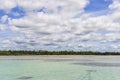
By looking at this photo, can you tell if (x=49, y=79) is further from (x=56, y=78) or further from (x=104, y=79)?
(x=104, y=79)

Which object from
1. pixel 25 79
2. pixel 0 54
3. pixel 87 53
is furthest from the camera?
pixel 87 53

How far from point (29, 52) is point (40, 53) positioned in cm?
287

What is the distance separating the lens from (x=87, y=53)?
6662 cm

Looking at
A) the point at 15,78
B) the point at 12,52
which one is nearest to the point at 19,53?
the point at 12,52

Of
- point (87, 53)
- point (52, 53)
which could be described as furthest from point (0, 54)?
point (87, 53)

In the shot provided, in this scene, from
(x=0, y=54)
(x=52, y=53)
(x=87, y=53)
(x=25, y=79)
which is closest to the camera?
(x=25, y=79)

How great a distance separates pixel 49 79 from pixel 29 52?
153ft

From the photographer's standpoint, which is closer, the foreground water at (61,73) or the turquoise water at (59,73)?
the turquoise water at (59,73)

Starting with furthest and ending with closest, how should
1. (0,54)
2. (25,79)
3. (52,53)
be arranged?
(52,53) < (0,54) < (25,79)

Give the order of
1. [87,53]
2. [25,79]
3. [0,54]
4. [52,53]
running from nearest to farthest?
[25,79], [0,54], [52,53], [87,53]

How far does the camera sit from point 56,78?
14945mm

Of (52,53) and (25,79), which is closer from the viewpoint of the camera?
(25,79)

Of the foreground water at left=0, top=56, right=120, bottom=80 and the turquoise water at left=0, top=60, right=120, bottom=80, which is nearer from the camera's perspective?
the turquoise water at left=0, top=60, right=120, bottom=80

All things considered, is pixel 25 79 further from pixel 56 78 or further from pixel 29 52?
pixel 29 52
